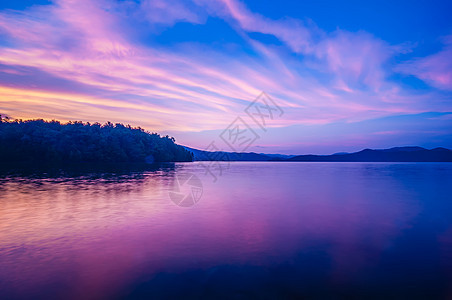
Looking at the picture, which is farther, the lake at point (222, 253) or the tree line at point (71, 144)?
the tree line at point (71, 144)

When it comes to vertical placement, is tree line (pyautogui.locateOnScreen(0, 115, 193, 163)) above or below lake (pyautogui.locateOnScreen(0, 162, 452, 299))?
A: above

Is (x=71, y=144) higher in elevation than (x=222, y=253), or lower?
higher

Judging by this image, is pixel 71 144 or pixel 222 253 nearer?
pixel 222 253

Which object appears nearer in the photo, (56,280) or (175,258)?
(56,280)

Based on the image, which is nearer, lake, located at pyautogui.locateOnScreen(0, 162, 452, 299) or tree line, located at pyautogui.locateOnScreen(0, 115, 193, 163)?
lake, located at pyautogui.locateOnScreen(0, 162, 452, 299)

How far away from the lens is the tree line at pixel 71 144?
394 ft

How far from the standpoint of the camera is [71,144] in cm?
13775

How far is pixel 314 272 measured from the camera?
992 cm

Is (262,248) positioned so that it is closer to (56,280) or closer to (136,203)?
(56,280)

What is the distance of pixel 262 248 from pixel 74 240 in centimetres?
1072

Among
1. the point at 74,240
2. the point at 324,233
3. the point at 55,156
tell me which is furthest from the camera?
the point at 55,156

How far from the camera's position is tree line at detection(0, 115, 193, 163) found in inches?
4732

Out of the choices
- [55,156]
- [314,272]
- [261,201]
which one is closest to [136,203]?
[261,201]

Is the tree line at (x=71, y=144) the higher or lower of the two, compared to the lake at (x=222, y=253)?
higher
